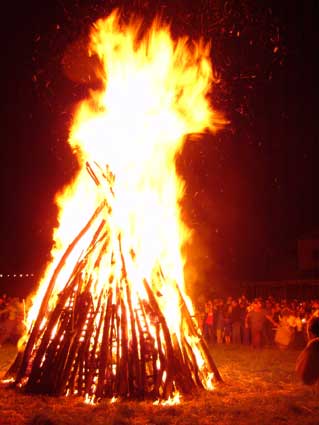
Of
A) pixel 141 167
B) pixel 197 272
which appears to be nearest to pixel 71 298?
pixel 141 167

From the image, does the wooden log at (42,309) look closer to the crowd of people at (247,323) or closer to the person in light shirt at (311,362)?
the person in light shirt at (311,362)

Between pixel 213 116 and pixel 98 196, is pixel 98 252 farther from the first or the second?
pixel 213 116

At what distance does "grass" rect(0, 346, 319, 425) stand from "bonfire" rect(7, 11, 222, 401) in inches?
12.5

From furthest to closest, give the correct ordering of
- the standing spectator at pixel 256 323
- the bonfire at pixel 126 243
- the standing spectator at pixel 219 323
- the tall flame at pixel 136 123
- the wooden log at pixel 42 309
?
the standing spectator at pixel 219 323 → the standing spectator at pixel 256 323 → the tall flame at pixel 136 123 → the wooden log at pixel 42 309 → the bonfire at pixel 126 243

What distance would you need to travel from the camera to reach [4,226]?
114 feet

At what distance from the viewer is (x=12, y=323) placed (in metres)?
16.3

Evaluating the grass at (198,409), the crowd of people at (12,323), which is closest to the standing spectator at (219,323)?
the crowd of people at (12,323)

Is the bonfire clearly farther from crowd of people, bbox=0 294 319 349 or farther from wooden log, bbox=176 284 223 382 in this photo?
crowd of people, bbox=0 294 319 349

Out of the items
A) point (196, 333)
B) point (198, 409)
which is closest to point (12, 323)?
point (196, 333)

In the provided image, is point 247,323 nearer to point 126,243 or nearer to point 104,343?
point 126,243

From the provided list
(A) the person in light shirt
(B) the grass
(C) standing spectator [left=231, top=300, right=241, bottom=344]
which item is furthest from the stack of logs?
(C) standing spectator [left=231, top=300, right=241, bottom=344]

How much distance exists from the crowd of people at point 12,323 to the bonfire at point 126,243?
6.48 meters

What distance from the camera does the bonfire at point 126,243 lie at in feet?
27.2

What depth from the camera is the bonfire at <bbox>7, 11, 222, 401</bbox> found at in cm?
829
